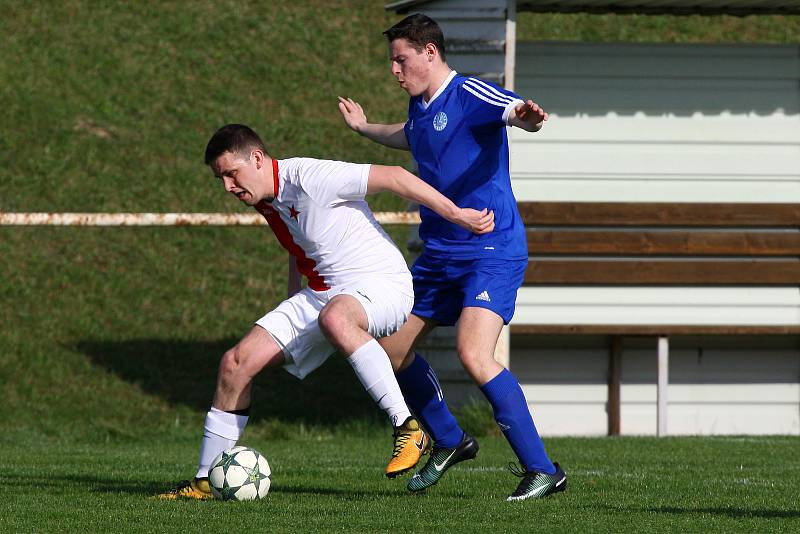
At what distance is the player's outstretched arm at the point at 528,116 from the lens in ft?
21.7

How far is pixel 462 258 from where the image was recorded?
23.6ft

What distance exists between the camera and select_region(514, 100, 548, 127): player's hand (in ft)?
21.7

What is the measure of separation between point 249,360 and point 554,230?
623cm

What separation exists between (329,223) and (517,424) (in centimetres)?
131

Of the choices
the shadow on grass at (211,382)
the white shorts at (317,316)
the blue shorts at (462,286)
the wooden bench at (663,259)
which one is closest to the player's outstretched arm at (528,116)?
the blue shorts at (462,286)

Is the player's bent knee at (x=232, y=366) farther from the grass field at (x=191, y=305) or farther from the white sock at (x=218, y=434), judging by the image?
the grass field at (x=191, y=305)

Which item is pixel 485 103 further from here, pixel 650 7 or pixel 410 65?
pixel 650 7

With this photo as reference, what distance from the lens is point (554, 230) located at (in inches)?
506

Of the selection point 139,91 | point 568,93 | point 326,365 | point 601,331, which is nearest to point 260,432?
point 326,365

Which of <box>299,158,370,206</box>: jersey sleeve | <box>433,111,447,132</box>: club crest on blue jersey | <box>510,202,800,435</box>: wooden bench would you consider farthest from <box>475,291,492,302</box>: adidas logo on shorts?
<box>510,202,800,435</box>: wooden bench

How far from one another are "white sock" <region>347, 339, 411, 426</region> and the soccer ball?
0.66m

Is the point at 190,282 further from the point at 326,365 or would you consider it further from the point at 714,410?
the point at 714,410

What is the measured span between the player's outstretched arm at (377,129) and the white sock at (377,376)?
131 centimetres

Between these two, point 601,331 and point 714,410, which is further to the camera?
point 714,410
